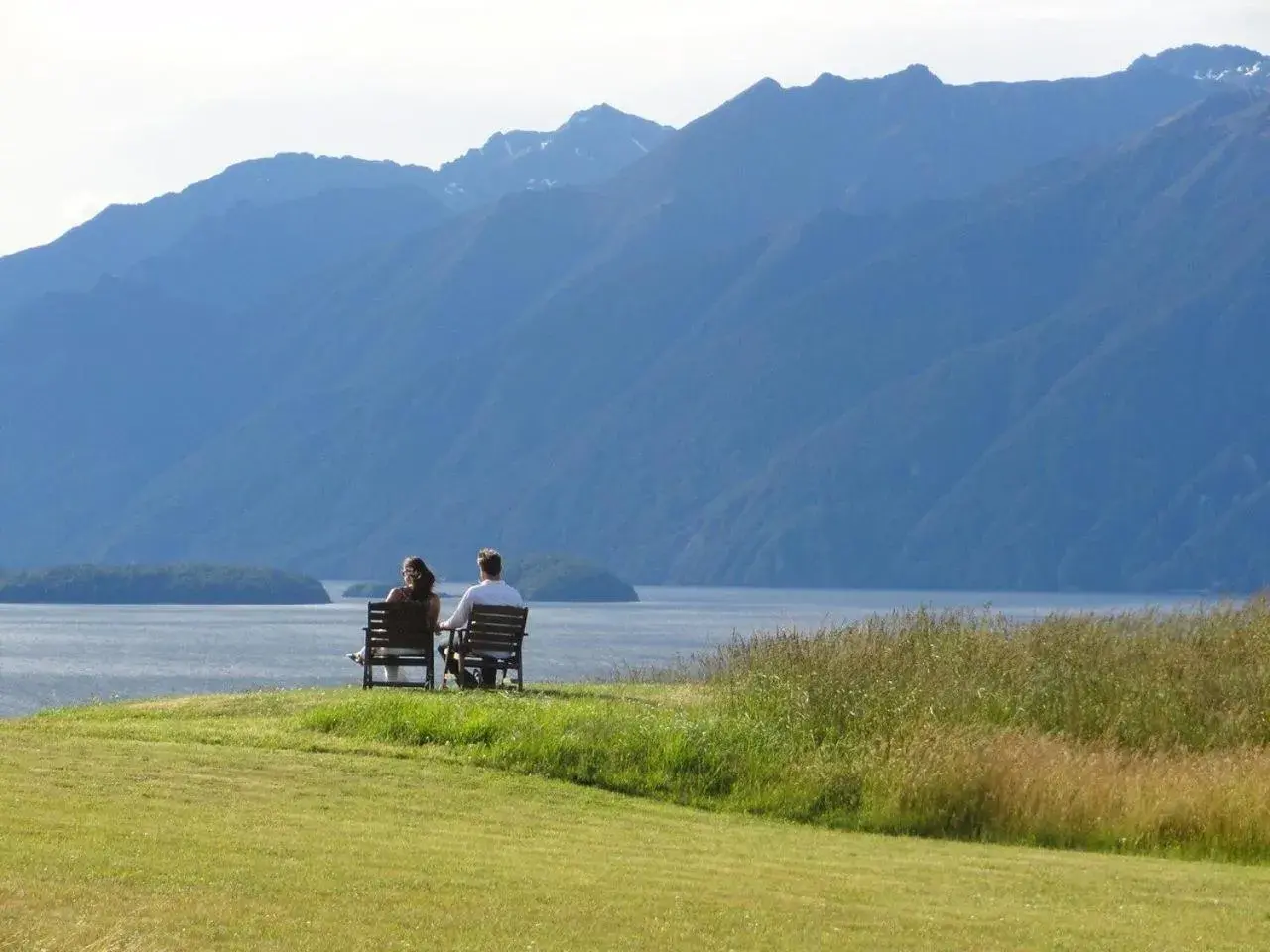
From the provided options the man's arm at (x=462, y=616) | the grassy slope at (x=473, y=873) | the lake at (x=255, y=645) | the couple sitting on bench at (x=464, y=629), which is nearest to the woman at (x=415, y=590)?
the couple sitting on bench at (x=464, y=629)

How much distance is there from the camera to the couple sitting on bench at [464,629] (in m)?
21.8

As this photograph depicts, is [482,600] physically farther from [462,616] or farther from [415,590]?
[415,590]

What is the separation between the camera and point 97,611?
620 ft

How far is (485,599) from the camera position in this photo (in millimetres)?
21969

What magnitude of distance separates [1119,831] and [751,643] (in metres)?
A: 7.72

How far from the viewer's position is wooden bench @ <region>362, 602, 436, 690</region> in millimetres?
21750

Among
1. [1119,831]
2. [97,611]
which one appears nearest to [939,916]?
[1119,831]

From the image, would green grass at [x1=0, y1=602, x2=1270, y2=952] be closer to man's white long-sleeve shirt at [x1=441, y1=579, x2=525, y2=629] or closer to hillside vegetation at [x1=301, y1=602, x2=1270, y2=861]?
hillside vegetation at [x1=301, y1=602, x2=1270, y2=861]

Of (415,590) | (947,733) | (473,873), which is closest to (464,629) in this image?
(415,590)

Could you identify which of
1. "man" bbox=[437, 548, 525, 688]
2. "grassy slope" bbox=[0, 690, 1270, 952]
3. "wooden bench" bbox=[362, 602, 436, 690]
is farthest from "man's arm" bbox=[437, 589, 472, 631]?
"grassy slope" bbox=[0, 690, 1270, 952]

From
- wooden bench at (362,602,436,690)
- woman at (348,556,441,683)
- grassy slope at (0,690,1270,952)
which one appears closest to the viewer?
grassy slope at (0,690,1270,952)

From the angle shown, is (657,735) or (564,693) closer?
(657,735)

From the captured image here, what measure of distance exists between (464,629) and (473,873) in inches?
400

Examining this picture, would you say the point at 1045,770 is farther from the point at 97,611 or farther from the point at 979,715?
the point at 97,611
